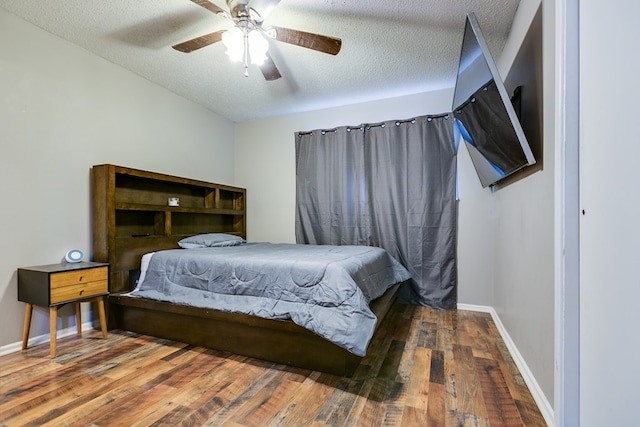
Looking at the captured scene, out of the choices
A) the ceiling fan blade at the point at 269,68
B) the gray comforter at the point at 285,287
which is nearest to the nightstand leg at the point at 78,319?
the gray comforter at the point at 285,287

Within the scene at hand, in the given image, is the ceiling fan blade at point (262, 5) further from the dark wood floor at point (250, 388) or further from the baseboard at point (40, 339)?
the baseboard at point (40, 339)

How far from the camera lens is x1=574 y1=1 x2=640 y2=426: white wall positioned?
2.63 feet

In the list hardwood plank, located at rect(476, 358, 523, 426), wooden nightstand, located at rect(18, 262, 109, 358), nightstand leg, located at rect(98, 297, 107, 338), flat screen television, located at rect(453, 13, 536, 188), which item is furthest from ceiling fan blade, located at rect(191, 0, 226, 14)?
→ hardwood plank, located at rect(476, 358, 523, 426)

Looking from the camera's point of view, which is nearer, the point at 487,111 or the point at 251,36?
the point at 487,111

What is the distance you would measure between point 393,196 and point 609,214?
8.34ft

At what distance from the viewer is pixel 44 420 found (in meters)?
1.42

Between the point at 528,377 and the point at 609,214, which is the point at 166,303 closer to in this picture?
the point at 528,377

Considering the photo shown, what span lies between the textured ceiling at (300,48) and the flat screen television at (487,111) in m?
0.56

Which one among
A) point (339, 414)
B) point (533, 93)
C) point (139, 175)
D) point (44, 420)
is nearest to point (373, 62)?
point (533, 93)

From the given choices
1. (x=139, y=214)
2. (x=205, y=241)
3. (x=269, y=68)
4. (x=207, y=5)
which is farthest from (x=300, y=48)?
(x=139, y=214)

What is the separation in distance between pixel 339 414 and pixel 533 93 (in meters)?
2.13

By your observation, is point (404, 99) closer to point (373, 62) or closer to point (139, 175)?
point (373, 62)

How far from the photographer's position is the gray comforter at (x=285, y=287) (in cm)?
179

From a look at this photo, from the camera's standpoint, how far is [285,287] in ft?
6.77
